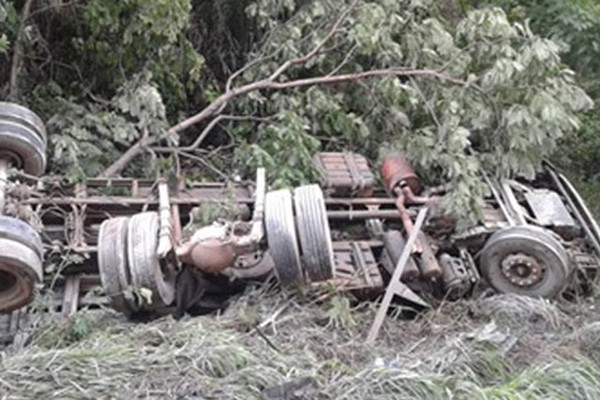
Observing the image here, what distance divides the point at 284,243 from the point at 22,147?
78.5 inches

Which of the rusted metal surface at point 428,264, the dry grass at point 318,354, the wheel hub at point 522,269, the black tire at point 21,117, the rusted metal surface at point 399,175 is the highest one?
the black tire at point 21,117

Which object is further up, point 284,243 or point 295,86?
point 295,86

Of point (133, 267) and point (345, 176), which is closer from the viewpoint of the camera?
point (133, 267)

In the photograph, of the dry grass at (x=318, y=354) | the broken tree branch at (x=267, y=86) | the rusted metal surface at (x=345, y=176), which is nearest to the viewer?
the dry grass at (x=318, y=354)

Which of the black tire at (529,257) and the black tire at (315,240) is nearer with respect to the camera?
the black tire at (315,240)

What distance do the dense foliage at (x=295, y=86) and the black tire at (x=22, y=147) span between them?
0.25 metres

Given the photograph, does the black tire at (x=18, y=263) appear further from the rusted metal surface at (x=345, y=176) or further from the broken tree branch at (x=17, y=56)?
the broken tree branch at (x=17, y=56)

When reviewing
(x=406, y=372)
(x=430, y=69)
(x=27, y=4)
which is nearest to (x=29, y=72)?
(x=27, y=4)

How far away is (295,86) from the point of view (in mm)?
6527

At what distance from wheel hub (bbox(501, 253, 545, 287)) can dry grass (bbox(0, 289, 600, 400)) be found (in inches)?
7.0

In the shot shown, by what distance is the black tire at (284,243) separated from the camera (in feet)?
15.2

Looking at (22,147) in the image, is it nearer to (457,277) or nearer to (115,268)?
(115,268)

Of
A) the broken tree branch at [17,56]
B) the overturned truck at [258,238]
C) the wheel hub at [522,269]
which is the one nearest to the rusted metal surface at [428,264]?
the overturned truck at [258,238]

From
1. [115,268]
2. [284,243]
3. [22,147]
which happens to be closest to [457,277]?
[284,243]
